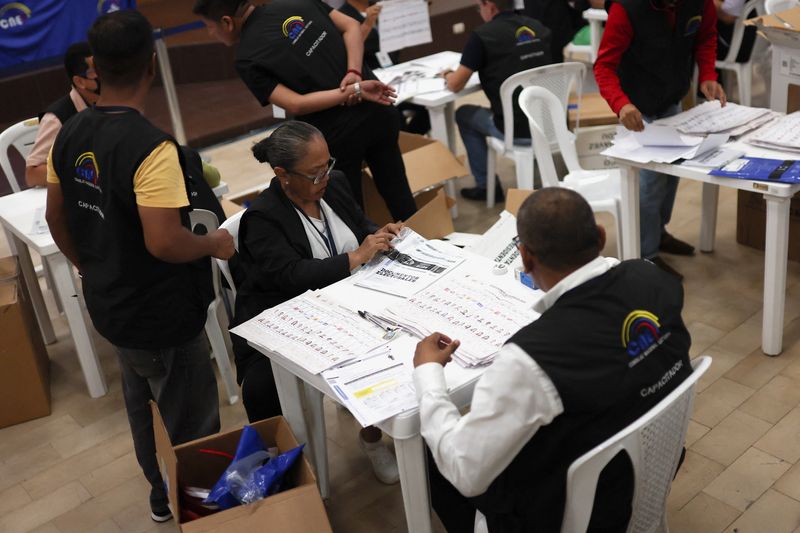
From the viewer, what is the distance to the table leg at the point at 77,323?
11.4 ft

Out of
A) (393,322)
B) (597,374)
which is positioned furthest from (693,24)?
(597,374)

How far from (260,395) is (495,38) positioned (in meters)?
2.59

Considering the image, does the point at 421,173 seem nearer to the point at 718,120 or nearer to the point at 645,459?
the point at 718,120

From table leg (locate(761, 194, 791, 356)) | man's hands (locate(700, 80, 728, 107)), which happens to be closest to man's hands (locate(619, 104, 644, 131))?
man's hands (locate(700, 80, 728, 107))

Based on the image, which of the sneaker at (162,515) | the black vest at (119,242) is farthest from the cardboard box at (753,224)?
the sneaker at (162,515)

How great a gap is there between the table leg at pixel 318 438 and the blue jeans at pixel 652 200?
1773 mm

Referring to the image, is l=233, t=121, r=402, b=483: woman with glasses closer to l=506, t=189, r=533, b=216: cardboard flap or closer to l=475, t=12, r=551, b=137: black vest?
l=506, t=189, r=533, b=216: cardboard flap

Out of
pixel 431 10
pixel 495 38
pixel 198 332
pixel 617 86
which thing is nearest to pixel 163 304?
pixel 198 332

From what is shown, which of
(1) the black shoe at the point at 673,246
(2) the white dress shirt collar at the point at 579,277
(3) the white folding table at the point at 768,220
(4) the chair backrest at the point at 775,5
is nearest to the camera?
Answer: (2) the white dress shirt collar at the point at 579,277

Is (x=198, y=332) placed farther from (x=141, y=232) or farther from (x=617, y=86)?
(x=617, y=86)

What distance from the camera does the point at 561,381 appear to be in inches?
62.6

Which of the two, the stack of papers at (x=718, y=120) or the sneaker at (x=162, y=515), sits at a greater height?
the stack of papers at (x=718, y=120)

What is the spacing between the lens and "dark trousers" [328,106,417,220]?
370 cm

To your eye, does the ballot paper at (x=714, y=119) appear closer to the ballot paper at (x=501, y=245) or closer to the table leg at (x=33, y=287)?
the ballot paper at (x=501, y=245)
